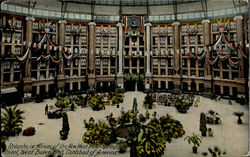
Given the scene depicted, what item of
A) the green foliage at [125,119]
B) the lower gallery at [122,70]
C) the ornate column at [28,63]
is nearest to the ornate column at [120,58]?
the lower gallery at [122,70]

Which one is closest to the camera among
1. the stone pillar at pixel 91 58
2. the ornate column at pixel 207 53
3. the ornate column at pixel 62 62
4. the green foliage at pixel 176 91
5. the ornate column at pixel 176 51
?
the ornate column at pixel 62 62

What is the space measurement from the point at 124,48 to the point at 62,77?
1747 cm

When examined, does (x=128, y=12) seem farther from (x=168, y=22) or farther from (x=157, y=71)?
(x=157, y=71)

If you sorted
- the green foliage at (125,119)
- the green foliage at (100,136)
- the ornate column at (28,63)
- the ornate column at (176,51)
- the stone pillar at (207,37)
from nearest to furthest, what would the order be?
the green foliage at (100,136) < the green foliage at (125,119) < the ornate column at (28,63) < the stone pillar at (207,37) < the ornate column at (176,51)

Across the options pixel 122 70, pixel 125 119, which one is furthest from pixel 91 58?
pixel 125 119

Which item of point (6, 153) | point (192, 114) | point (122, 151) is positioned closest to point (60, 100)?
point (6, 153)

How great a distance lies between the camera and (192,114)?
84.1 ft

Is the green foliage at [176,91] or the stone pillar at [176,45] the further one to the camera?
the stone pillar at [176,45]

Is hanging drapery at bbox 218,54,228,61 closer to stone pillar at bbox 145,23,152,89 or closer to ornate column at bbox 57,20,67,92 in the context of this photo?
stone pillar at bbox 145,23,152,89
